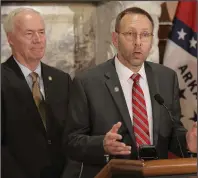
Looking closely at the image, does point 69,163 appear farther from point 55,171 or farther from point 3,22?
point 3,22

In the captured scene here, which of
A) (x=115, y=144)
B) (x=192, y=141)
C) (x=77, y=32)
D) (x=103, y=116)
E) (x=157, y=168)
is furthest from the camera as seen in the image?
(x=77, y=32)

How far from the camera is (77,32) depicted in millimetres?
3201

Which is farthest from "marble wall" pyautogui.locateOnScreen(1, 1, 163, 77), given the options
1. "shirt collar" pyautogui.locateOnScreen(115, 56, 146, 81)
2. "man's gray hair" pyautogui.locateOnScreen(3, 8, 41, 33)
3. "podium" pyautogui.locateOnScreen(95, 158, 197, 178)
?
"podium" pyautogui.locateOnScreen(95, 158, 197, 178)

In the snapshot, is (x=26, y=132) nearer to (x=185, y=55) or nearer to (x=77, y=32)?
(x=77, y=32)

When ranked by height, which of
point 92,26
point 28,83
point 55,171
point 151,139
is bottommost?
point 55,171

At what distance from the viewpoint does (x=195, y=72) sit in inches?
138

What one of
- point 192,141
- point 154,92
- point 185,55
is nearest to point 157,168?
point 192,141

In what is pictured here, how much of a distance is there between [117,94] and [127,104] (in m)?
0.07

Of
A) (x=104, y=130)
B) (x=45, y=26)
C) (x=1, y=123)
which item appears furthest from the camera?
(x=45, y=26)

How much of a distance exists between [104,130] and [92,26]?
35.5 inches

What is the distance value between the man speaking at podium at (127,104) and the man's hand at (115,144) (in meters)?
0.24

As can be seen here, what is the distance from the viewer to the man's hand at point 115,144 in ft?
7.00

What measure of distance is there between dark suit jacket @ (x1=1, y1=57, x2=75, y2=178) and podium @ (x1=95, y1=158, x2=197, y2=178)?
937mm

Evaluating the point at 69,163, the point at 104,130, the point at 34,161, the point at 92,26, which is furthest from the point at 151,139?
the point at 92,26
